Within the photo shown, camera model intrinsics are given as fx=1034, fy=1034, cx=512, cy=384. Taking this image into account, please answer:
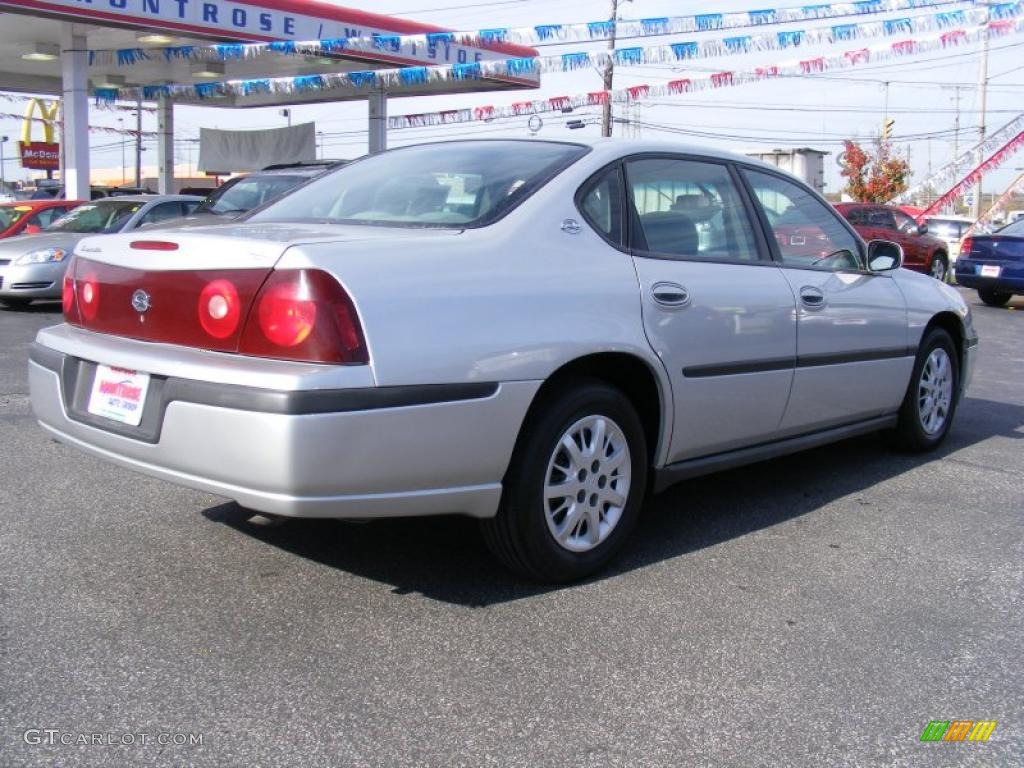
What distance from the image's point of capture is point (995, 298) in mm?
15406

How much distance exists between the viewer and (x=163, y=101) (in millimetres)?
23703

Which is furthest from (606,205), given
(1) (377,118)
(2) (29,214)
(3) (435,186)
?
(1) (377,118)

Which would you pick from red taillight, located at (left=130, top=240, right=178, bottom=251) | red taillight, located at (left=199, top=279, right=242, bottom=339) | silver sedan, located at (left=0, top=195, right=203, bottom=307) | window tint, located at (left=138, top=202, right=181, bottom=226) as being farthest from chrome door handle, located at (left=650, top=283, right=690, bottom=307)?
window tint, located at (left=138, top=202, right=181, bottom=226)

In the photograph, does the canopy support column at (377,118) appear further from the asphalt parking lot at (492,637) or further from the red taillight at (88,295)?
the red taillight at (88,295)

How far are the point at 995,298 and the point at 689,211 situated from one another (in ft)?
42.8

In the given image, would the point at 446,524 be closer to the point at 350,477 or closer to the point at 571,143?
the point at 350,477

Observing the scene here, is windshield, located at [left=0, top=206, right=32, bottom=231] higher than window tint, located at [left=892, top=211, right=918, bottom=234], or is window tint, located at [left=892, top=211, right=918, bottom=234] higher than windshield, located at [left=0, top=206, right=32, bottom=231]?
window tint, located at [left=892, top=211, right=918, bottom=234]

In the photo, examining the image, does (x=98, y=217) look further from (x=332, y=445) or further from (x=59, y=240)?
(x=332, y=445)

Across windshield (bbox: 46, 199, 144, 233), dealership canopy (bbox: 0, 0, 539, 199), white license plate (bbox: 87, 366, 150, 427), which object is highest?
dealership canopy (bbox: 0, 0, 539, 199)

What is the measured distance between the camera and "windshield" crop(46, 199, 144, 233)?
11.9m

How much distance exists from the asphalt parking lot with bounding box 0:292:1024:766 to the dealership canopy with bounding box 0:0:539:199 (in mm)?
13624

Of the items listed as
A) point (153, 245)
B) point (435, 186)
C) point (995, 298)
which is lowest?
point (995, 298)

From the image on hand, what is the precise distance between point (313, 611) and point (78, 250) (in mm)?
1590

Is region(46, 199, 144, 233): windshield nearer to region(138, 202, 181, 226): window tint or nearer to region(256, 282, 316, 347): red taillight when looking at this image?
region(138, 202, 181, 226): window tint
